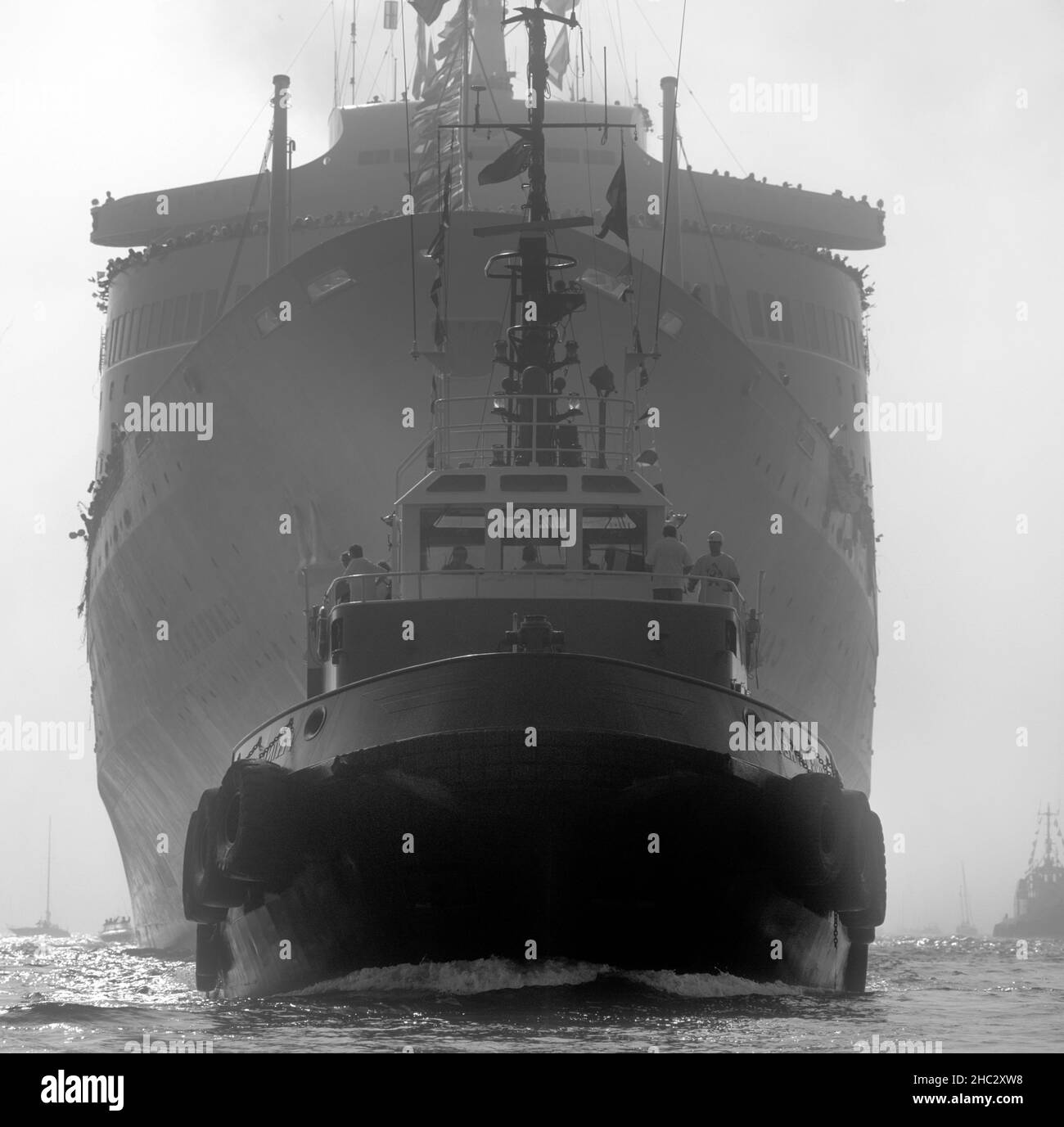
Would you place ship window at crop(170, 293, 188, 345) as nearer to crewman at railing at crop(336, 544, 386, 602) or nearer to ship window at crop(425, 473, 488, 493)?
crewman at railing at crop(336, 544, 386, 602)

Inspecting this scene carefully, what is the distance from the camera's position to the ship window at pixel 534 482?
1817 cm

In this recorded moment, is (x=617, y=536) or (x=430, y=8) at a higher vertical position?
(x=430, y=8)

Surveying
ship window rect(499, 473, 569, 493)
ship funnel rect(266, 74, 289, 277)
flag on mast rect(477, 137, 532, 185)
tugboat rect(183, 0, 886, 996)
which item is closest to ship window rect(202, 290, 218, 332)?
ship funnel rect(266, 74, 289, 277)

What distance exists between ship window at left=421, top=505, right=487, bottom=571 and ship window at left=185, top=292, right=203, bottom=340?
23.2 m

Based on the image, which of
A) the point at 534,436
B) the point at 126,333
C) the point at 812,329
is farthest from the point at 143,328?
the point at 534,436

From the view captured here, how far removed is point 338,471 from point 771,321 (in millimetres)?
15144

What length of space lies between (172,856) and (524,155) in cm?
1624

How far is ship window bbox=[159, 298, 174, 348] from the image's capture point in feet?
134

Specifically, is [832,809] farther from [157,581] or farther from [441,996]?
[157,581]

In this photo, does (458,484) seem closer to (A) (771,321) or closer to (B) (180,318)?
(A) (771,321)

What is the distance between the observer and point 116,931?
200ft

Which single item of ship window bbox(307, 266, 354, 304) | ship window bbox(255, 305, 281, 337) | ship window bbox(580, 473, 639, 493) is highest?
ship window bbox(307, 266, 354, 304)

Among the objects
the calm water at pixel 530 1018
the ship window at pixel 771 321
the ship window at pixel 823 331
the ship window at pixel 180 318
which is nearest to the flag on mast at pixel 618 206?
the calm water at pixel 530 1018

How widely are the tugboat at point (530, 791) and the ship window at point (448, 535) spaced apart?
0.03 m
